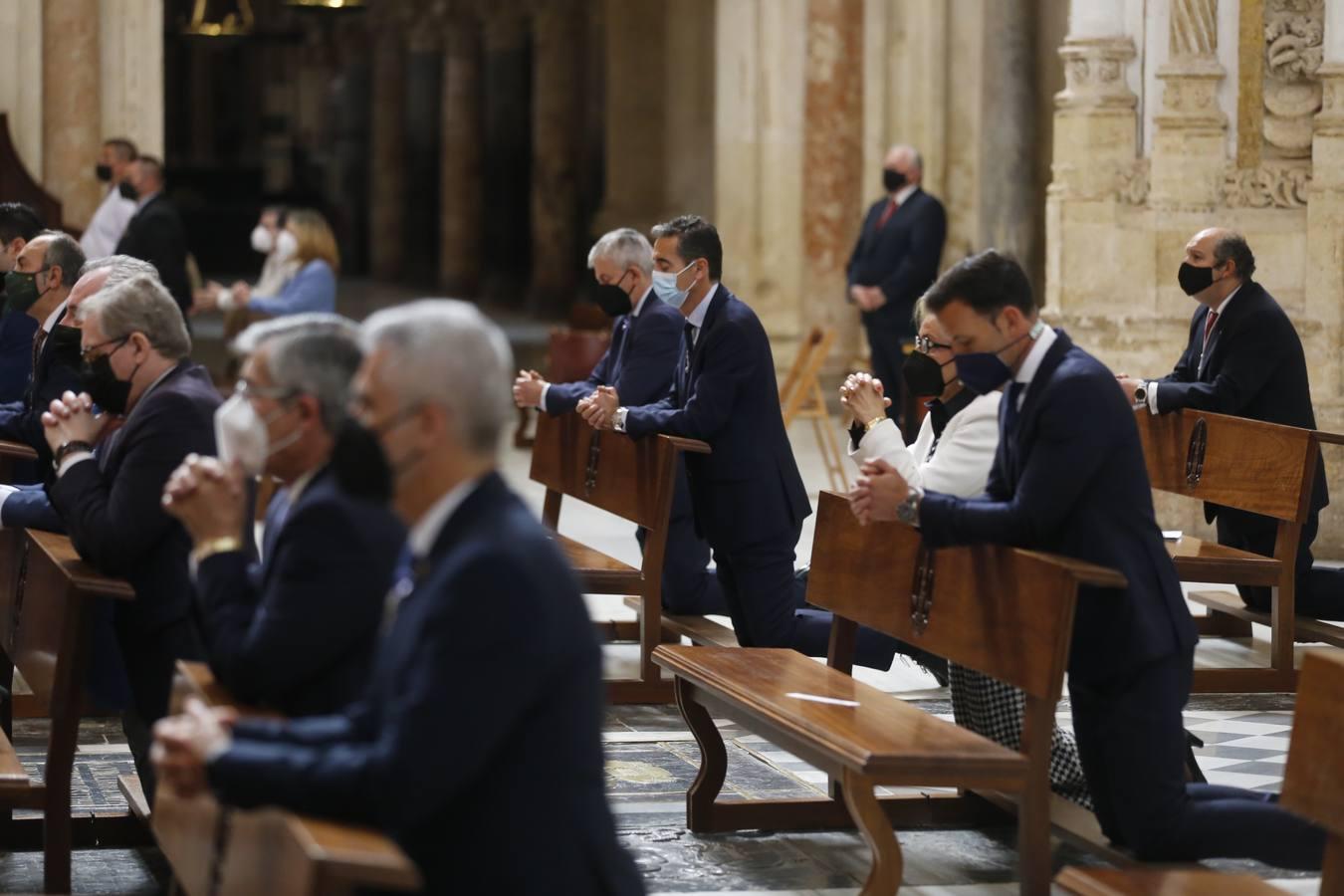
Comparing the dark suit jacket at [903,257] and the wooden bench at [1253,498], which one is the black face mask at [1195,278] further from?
the dark suit jacket at [903,257]

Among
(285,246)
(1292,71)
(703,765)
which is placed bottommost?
(703,765)

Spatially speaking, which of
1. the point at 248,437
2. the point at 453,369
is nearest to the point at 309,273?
the point at 248,437

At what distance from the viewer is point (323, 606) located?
3623 millimetres

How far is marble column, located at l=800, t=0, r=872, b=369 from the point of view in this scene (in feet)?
51.6

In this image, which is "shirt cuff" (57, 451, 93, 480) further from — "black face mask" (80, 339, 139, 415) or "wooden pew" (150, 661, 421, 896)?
"wooden pew" (150, 661, 421, 896)

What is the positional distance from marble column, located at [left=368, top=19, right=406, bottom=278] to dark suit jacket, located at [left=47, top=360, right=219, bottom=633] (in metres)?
24.3

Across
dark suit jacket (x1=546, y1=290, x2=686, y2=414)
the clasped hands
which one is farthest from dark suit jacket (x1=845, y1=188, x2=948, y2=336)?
the clasped hands

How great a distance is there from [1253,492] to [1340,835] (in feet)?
12.4

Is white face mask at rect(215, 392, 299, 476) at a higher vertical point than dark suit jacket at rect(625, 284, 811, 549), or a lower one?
higher

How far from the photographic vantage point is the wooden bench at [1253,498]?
24.1 feet

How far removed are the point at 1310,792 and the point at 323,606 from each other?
1.69 meters

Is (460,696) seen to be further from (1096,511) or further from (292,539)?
(1096,511)

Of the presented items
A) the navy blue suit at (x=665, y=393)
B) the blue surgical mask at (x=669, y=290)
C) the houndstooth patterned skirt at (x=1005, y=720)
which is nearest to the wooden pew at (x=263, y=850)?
the houndstooth patterned skirt at (x=1005, y=720)

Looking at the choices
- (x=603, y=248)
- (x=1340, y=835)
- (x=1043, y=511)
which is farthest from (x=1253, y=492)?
(x=1340, y=835)
